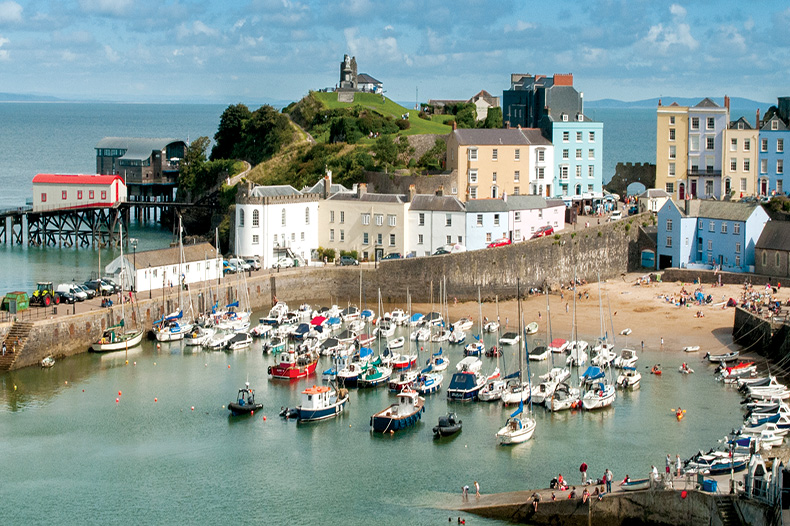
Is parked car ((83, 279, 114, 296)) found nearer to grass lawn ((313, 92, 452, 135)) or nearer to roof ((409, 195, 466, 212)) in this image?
roof ((409, 195, 466, 212))

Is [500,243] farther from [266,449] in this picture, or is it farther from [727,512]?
[727,512]

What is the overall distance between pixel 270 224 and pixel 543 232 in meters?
15.8

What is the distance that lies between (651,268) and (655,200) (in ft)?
18.4

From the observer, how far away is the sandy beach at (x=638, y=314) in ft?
172

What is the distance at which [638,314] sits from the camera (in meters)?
57.0

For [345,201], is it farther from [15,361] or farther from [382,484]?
[382,484]

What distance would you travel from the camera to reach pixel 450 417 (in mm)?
39594

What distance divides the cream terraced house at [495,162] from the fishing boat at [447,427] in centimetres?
3146

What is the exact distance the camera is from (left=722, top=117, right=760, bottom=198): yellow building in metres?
69.7

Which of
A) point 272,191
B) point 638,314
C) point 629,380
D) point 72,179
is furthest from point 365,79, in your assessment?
point 629,380

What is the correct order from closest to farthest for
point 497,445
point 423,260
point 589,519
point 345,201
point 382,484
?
point 589,519
point 382,484
point 497,445
point 423,260
point 345,201

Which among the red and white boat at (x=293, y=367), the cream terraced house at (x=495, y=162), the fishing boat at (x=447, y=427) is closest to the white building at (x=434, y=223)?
the cream terraced house at (x=495, y=162)

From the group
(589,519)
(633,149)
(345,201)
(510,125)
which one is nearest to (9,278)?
(345,201)

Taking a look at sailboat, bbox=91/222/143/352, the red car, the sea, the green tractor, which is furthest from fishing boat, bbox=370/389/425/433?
the red car
